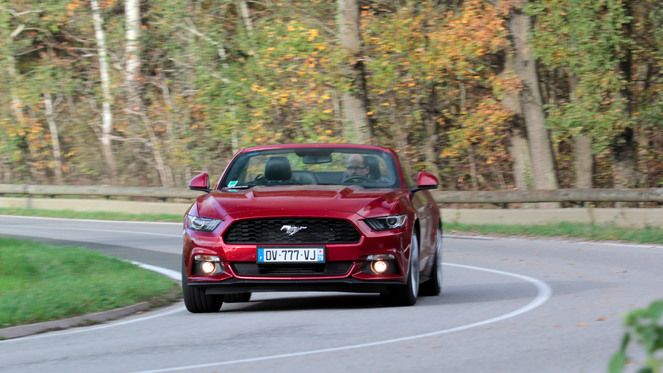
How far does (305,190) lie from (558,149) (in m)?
22.3

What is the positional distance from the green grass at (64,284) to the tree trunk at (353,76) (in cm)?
1125

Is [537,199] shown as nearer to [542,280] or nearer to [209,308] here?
[542,280]

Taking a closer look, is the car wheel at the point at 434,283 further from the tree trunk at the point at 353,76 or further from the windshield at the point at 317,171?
the tree trunk at the point at 353,76

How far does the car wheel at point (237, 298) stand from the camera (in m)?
12.8

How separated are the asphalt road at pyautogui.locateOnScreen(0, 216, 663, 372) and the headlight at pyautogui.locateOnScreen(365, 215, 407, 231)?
69cm

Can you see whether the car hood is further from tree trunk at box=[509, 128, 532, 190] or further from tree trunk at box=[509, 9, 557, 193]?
tree trunk at box=[509, 128, 532, 190]

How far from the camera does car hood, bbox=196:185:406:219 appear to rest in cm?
1142

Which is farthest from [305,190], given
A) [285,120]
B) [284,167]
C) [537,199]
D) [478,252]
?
[285,120]

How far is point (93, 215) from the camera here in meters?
32.5

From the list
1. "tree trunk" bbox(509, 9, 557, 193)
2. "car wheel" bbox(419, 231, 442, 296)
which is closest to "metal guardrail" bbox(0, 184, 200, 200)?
"tree trunk" bbox(509, 9, 557, 193)

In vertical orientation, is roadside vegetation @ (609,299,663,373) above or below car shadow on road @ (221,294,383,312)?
above

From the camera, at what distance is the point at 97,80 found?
4062 cm

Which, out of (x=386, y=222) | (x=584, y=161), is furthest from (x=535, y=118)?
(x=386, y=222)

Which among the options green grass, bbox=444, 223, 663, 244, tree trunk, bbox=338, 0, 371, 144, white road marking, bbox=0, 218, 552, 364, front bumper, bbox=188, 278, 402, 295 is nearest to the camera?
white road marking, bbox=0, 218, 552, 364
